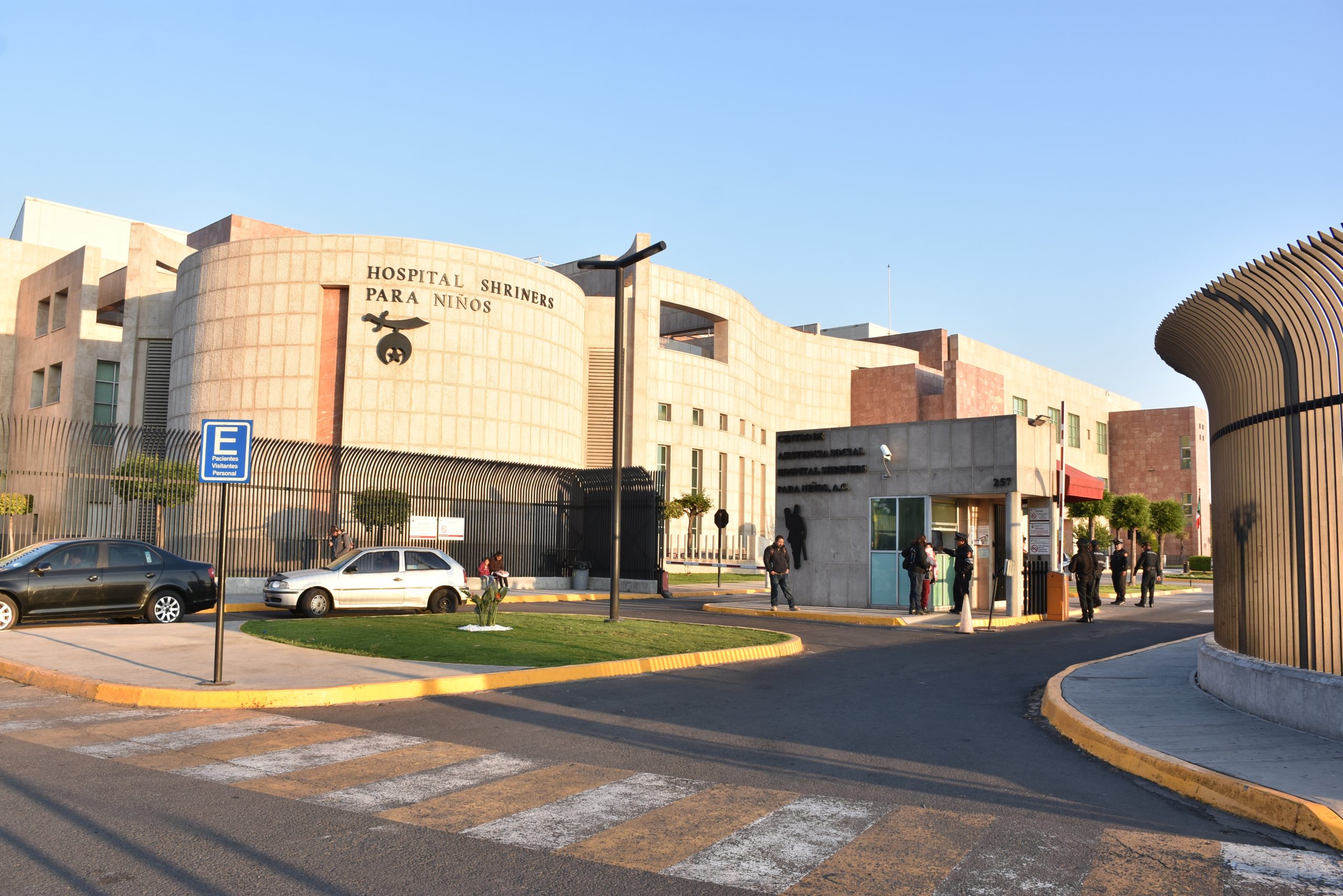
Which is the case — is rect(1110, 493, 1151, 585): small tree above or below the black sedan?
above

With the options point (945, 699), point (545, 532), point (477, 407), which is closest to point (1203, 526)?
point (477, 407)

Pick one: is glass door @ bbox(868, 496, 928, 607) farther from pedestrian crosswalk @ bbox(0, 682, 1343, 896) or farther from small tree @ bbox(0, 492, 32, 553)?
small tree @ bbox(0, 492, 32, 553)

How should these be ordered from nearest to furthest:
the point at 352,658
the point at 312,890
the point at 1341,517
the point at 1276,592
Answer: the point at 312,890
the point at 1341,517
the point at 1276,592
the point at 352,658

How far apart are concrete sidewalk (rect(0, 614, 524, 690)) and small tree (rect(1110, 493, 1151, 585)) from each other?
205 ft

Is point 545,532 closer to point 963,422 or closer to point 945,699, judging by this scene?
point 963,422

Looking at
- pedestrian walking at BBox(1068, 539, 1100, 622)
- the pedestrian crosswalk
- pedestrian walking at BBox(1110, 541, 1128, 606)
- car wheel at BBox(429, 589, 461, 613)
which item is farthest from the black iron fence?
the pedestrian crosswalk

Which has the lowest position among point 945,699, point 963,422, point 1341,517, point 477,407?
point 945,699

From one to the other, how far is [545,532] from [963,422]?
1440 centimetres

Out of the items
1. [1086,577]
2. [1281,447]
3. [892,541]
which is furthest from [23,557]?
[1086,577]

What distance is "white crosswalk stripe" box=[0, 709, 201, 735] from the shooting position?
A: 9038 millimetres

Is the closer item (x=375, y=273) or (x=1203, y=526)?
(x=375, y=273)

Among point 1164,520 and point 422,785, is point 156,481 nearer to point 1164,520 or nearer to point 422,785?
point 422,785

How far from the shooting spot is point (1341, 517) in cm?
855

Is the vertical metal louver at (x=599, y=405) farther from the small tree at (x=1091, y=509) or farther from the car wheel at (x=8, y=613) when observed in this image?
the car wheel at (x=8, y=613)
